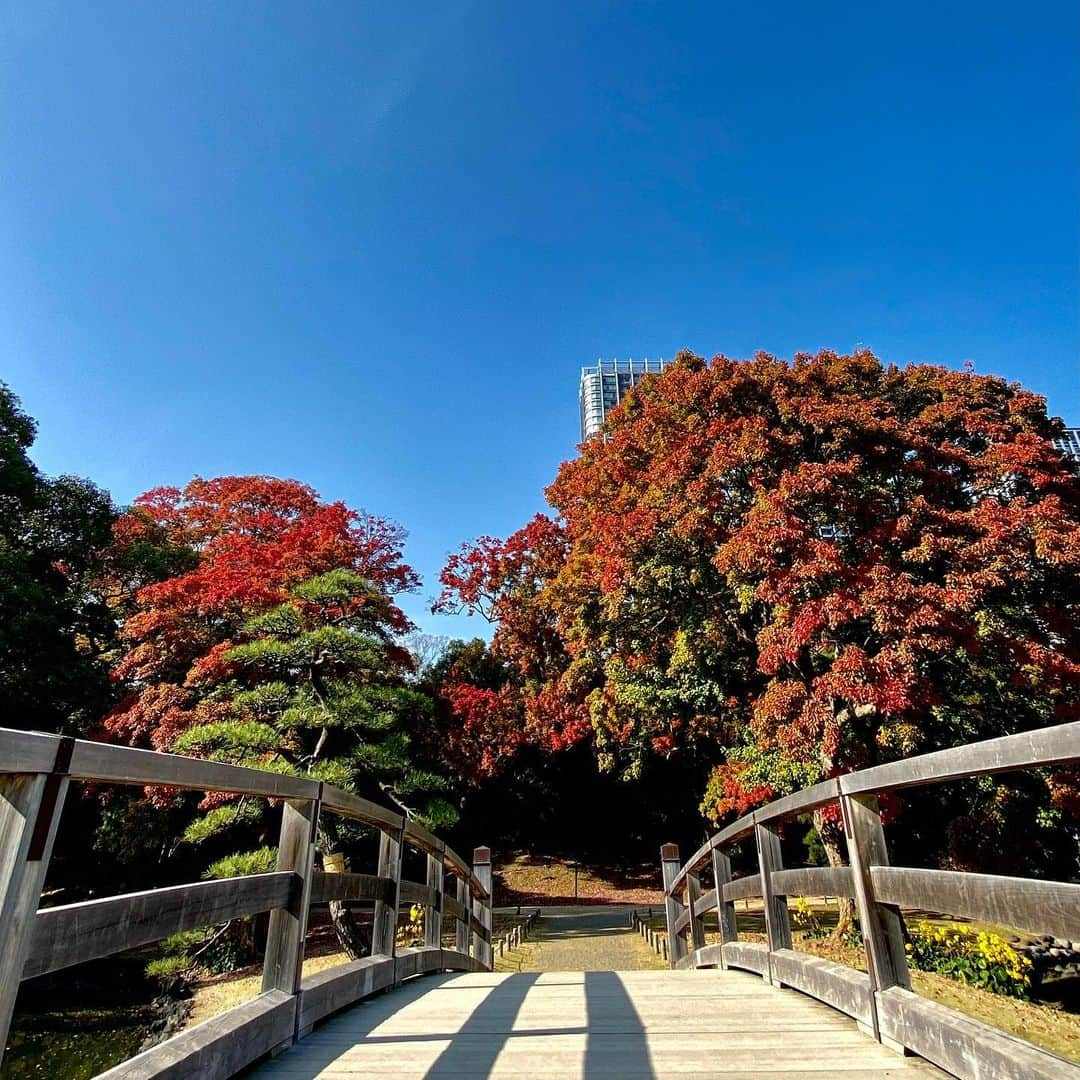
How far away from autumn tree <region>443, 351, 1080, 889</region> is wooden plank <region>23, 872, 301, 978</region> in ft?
21.5

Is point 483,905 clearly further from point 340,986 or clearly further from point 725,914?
point 340,986

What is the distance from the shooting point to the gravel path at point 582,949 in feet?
28.4

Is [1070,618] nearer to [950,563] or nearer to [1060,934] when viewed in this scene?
[950,563]

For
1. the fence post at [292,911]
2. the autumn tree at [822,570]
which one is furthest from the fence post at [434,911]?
the autumn tree at [822,570]

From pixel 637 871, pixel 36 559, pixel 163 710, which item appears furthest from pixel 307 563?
pixel 637 871

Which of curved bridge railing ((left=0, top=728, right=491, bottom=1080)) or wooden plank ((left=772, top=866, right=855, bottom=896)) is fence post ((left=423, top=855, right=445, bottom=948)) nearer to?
curved bridge railing ((left=0, top=728, right=491, bottom=1080))

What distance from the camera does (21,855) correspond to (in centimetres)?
118

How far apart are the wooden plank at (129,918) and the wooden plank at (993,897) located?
187cm

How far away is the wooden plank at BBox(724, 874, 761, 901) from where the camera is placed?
338 centimetres

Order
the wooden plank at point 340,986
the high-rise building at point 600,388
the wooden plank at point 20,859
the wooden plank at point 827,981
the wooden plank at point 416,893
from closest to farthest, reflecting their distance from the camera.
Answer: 1. the wooden plank at point 20,859
2. the wooden plank at point 827,981
3. the wooden plank at point 340,986
4. the wooden plank at point 416,893
5. the high-rise building at point 600,388

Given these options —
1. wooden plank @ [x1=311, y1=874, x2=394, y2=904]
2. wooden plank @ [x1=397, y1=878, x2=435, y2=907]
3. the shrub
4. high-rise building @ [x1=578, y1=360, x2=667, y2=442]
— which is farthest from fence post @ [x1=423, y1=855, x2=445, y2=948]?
high-rise building @ [x1=578, y1=360, x2=667, y2=442]

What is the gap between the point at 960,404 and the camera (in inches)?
360

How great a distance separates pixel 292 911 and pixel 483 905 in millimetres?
4658

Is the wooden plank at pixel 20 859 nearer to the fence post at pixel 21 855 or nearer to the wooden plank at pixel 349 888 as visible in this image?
the fence post at pixel 21 855
